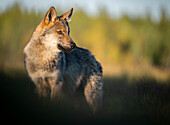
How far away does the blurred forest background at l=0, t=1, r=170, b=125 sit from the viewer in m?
3.19

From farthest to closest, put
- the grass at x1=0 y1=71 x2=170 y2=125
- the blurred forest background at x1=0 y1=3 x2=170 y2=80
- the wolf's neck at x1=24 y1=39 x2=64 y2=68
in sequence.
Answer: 1. the blurred forest background at x1=0 y1=3 x2=170 y2=80
2. the wolf's neck at x1=24 y1=39 x2=64 y2=68
3. the grass at x1=0 y1=71 x2=170 y2=125

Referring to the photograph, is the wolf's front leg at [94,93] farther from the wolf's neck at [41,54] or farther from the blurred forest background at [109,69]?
the wolf's neck at [41,54]

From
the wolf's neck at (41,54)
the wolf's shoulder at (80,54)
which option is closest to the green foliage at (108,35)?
the wolf's shoulder at (80,54)

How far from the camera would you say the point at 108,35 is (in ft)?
90.9

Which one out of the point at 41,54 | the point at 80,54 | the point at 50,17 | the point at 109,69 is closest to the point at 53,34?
the point at 50,17

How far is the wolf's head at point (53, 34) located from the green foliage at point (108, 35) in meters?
12.1

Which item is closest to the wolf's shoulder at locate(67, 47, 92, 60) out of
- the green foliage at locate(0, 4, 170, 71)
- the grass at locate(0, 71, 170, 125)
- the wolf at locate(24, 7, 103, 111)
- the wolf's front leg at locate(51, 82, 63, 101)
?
the wolf at locate(24, 7, 103, 111)

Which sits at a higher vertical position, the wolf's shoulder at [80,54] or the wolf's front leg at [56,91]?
the wolf's shoulder at [80,54]

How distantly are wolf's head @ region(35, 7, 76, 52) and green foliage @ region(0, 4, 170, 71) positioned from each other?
12104mm

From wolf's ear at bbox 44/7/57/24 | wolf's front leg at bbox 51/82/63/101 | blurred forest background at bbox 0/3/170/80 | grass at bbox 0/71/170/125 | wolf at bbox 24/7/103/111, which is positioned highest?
blurred forest background at bbox 0/3/170/80

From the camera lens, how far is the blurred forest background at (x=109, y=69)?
3.19 m

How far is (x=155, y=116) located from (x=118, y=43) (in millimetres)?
24082

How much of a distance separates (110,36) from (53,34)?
24.0 metres

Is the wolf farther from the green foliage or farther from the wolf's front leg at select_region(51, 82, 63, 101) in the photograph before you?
the green foliage
